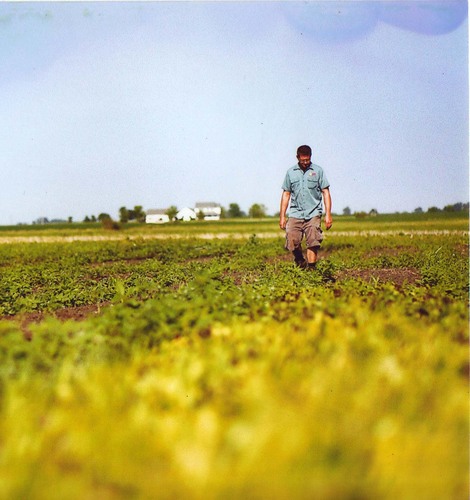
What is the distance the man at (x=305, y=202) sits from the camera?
7680mm

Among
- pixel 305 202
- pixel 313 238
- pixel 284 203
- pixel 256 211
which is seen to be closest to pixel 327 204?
pixel 305 202

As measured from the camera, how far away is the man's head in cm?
753

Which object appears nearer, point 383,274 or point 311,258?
point 311,258

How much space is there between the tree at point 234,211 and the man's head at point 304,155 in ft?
398

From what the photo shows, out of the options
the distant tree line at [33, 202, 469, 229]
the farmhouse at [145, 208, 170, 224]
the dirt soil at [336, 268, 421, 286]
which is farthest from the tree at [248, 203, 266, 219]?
the dirt soil at [336, 268, 421, 286]

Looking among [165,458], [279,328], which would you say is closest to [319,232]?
[279,328]

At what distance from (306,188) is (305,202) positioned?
0.78 ft

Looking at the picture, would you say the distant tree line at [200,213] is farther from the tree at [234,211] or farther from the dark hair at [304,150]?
the dark hair at [304,150]

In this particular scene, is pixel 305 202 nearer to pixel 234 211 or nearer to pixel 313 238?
pixel 313 238

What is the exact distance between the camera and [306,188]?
304 inches

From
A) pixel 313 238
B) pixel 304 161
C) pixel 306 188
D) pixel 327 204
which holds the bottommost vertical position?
pixel 313 238

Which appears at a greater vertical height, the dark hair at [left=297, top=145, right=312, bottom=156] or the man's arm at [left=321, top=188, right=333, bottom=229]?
the dark hair at [left=297, top=145, right=312, bottom=156]

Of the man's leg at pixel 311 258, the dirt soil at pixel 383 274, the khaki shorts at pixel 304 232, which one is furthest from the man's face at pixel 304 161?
the dirt soil at pixel 383 274

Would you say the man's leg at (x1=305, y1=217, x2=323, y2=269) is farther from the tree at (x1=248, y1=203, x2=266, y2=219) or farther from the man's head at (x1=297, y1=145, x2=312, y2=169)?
the tree at (x1=248, y1=203, x2=266, y2=219)
